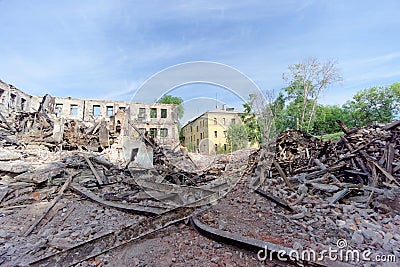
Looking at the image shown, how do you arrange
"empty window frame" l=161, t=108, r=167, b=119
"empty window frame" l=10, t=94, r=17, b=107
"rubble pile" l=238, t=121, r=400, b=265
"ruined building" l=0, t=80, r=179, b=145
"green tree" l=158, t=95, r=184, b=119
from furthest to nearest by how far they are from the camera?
"empty window frame" l=10, t=94, r=17, b=107
"ruined building" l=0, t=80, r=179, b=145
"empty window frame" l=161, t=108, r=167, b=119
"green tree" l=158, t=95, r=184, b=119
"rubble pile" l=238, t=121, r=400, b=265

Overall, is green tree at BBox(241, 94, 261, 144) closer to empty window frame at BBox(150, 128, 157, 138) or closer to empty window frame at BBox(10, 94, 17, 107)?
empty window frame at BBox(150, 128, 157, 138)

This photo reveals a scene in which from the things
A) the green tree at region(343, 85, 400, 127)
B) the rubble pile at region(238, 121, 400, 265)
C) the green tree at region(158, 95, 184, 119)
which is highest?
the green tree at region(343, 85, 400, 127)

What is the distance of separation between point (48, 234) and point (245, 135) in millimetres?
2541

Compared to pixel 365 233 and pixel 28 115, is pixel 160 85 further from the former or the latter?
pixel 28 115

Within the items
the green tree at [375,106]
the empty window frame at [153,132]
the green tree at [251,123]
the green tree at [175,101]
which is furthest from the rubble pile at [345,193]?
the green tree at [375,106]

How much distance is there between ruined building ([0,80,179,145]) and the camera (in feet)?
14.9

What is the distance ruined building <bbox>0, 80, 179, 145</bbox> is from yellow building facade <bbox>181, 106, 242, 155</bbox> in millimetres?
440

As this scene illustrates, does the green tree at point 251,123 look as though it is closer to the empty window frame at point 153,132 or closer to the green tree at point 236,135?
the green tree at point 236,135

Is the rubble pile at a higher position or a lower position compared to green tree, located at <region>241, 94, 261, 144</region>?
lower

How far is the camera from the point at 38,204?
2.88 metres

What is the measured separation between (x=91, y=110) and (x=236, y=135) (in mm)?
21993

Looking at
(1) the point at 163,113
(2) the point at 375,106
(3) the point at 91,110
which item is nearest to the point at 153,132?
(1) the point at 163,113

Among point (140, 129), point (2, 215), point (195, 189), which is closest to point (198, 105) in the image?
point (195, 189)

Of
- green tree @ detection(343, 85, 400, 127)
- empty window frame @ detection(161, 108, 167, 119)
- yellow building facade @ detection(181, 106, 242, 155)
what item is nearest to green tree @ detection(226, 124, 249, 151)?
yellow building facade @ detection(181, 106, 242, 155)
